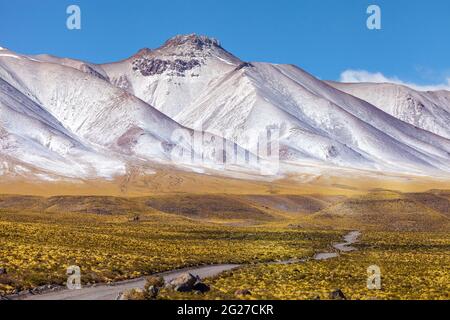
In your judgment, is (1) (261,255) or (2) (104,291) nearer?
(2) (104,291)

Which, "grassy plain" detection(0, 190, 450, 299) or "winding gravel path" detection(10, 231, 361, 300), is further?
"grassy plain" detection(0, 190, 450, 299)

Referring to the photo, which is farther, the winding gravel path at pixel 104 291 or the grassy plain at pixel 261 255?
the grassy plain at pixel 261 255

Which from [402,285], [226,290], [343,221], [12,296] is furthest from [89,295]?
[343,221]

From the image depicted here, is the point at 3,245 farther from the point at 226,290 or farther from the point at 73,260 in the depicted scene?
the point at 226,290

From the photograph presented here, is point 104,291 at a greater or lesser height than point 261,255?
greater

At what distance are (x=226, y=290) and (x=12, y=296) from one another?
10.1 meters

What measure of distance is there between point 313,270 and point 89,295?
1673 cm

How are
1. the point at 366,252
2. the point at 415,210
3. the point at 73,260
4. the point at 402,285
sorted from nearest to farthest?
the point at 402,285, the point at 73,260, the point at 366,252, the point at 415,210

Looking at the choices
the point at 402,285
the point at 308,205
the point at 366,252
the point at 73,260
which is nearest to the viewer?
the point at 402,285

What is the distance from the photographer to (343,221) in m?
120

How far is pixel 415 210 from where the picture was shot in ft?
395
